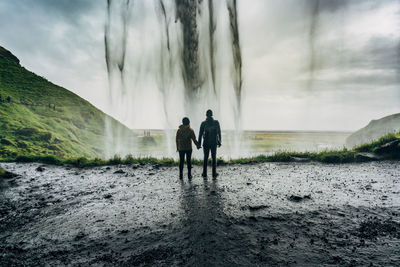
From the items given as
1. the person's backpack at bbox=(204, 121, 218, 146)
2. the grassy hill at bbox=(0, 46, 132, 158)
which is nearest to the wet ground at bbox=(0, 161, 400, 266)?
the person's backpack at bbox=(204, 121, 218, 146)

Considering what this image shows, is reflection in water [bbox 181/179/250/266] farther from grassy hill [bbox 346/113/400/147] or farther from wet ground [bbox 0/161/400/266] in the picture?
grassy hill [bbox 346/113/400/147]

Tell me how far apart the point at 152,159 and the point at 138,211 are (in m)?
7.89

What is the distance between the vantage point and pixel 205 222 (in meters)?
4.08

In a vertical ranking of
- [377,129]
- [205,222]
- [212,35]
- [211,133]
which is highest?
[212,35]

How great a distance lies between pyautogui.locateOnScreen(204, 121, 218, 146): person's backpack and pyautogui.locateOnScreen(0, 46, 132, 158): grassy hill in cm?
3182

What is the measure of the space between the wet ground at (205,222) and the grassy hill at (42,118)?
29953 mm

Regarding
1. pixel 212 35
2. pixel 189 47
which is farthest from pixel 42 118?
pixel 212 35

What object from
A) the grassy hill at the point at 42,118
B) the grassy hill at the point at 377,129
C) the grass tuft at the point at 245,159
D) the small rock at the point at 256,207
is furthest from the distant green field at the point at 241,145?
the grassy hill at the point at 42,118

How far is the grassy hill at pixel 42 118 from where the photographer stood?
3591 cm

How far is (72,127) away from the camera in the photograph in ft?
188

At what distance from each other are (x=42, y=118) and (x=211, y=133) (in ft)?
206

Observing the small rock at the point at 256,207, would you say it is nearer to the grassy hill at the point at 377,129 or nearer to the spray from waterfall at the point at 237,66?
the spray from waterfall at the point at 237,66

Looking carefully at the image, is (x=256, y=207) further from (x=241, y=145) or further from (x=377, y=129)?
(x=377, y=129)

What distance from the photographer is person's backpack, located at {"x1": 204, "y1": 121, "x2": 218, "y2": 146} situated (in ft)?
27.1
